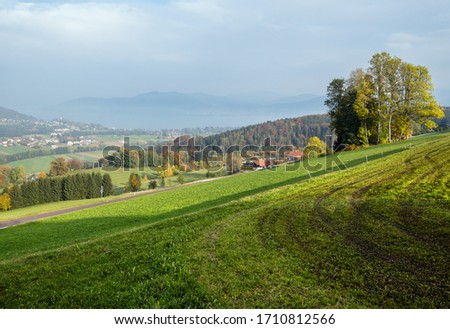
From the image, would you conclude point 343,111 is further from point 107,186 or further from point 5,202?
point 5,202

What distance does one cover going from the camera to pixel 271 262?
10.4 m

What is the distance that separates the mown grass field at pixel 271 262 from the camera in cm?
834

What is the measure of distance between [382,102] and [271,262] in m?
57.1

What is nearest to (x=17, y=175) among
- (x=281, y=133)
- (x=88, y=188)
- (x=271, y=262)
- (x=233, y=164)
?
(x=88, y=188)

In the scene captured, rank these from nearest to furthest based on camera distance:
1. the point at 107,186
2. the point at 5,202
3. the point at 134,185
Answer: the point at 5,202 < the point at 134,185 < the point at 107,186

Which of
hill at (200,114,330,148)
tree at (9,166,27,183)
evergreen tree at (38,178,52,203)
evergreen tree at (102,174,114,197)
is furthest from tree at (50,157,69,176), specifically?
hill at (200,114,330,148)

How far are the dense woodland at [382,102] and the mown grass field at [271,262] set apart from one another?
43877 mm

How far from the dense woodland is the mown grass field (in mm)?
43877

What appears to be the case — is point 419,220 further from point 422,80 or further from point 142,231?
point 422,80

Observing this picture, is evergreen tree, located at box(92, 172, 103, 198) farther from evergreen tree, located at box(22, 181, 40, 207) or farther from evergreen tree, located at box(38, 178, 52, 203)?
evergreen tree, located at box(22, 181, 40, 207)

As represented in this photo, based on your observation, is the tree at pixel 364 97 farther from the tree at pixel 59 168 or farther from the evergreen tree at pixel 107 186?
the tree at pixel 59 168

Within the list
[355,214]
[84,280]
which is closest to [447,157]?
[355,214]

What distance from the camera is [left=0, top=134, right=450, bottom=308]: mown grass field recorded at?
8.34m
